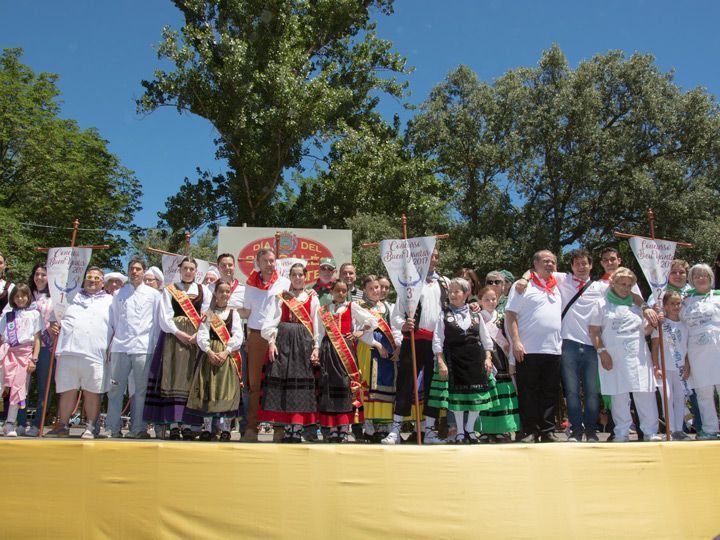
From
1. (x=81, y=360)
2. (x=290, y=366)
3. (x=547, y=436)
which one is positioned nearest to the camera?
(x=547, y=436)

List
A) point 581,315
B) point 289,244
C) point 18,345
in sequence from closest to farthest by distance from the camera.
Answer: point 581,315 < point 18,345 < point 289,244

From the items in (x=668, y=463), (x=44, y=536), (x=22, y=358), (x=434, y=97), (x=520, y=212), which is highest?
(x=434, y=97)

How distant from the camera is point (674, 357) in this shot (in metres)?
5.68

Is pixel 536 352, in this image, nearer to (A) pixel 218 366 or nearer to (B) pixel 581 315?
(B) pixel 581 315

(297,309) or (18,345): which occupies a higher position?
(297,309)

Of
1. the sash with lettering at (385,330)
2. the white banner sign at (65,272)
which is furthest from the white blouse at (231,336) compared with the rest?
the white banner sign at (65,272)

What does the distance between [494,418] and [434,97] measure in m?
18.3

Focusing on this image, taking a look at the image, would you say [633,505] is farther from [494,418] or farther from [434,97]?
[434,97]

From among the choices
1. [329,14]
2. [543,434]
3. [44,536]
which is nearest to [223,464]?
[44,536]

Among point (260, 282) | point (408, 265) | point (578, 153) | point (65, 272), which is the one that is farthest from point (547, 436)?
point (578, 153)

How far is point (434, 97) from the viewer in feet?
73.1

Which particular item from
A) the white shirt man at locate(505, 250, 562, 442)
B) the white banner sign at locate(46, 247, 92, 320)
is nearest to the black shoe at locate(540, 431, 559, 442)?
the white shirt man at locate(505, 250, 562, 442)

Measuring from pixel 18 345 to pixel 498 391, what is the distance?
482 centimetres

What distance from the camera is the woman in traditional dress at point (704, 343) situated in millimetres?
5375
